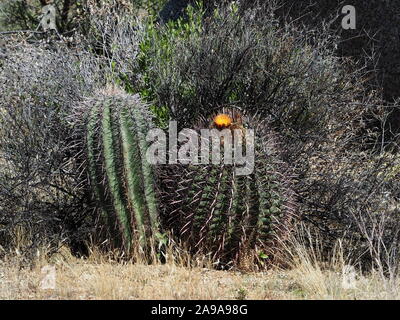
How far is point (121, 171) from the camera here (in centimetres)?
545

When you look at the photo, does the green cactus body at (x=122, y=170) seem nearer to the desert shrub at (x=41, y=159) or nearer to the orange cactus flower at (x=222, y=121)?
the desert shrub at (x=41, y=159)

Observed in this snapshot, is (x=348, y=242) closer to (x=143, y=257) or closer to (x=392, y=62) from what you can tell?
(x=143, y=257)

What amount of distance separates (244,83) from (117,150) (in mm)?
1913

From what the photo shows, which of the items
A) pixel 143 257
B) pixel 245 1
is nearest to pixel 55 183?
pixel 143 257

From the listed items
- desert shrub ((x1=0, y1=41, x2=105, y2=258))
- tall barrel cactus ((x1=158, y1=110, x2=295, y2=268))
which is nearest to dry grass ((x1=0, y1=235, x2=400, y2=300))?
tall barrel cactus ((x1=158, y1=110, x2=295, y2=268))

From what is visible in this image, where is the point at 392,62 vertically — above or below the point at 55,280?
above

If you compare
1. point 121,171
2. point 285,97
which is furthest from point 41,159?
Result: point 285,97

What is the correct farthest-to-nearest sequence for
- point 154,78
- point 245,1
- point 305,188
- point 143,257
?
point 245,1 → point 154,78 → point 305,188 → point 143,257

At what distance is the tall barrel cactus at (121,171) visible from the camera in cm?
545

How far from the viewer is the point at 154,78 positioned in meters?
6.78

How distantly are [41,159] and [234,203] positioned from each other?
1.81 metres

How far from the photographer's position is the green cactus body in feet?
17.9

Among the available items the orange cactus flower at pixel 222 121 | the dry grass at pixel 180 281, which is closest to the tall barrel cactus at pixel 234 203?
the orange cactus flower at pixel 222 121

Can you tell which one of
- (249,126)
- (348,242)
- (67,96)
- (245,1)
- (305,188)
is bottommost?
(348,242)
